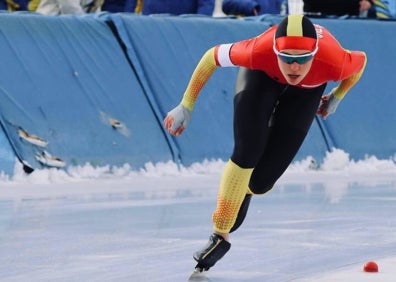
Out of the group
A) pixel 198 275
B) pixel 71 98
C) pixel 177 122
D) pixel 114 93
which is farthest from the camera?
pixel 114 93

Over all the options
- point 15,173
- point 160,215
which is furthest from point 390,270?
point 15,173

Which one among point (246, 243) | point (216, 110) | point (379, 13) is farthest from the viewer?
point (379, 13)

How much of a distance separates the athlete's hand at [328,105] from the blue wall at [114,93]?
336cm

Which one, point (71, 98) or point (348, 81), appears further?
point (71, 98)

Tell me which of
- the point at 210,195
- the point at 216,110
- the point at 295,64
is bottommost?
the point at 216,110

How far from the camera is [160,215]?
7656 millimetres

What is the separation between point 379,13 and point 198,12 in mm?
2376

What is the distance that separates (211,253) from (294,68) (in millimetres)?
871

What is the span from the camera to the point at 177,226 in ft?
23.5

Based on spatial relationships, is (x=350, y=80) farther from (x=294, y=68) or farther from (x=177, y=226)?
(x=177, y=226)

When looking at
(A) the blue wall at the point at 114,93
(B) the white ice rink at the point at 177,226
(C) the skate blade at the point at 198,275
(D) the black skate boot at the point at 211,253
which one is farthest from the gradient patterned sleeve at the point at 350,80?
(A) the blue wall at the point at 114,93

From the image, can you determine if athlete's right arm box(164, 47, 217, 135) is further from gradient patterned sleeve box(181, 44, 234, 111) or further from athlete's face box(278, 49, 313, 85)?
athlete's face box(278, 49, 313, 85)

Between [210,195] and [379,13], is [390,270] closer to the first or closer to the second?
[210,195]

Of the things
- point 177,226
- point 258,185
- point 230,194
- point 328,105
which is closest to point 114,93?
point 177,226
